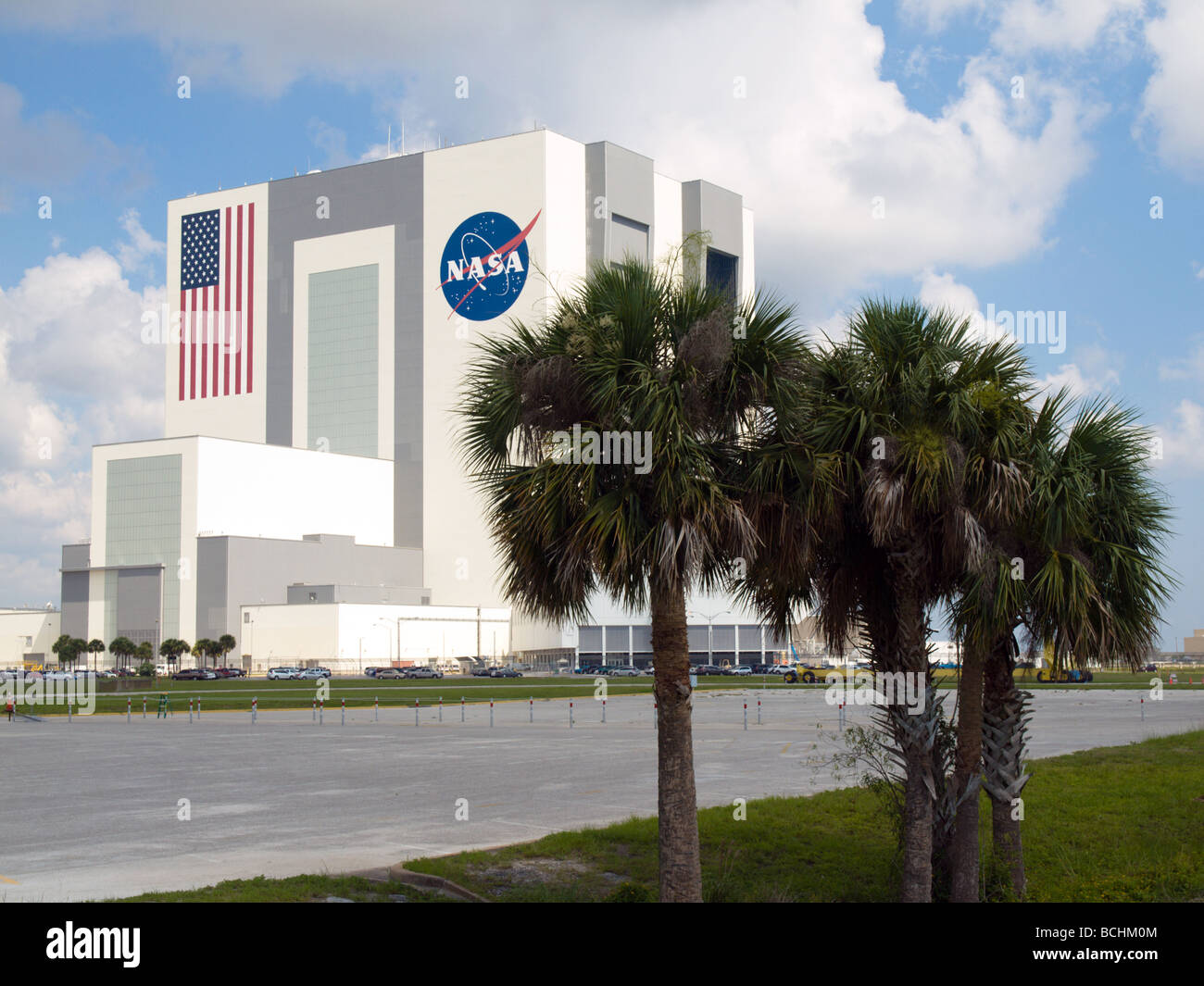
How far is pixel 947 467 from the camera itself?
12.5 meters

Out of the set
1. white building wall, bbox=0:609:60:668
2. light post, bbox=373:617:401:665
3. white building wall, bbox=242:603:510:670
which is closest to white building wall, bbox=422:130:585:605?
white building wall, bbox=242:603:510:670

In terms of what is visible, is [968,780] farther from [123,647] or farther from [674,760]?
[123,647]

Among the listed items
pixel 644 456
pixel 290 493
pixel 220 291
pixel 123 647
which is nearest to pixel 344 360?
pixel 290 493

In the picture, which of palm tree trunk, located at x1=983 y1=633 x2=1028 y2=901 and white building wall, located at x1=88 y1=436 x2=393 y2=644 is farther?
white building wall, located at x1=88 y1=436 x2=393 y2=644

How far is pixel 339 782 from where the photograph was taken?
2570 cm

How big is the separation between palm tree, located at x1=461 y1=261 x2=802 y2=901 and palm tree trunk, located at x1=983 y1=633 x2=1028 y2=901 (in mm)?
4213

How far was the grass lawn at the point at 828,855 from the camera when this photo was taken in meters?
14.0

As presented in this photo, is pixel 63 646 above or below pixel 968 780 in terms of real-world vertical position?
below

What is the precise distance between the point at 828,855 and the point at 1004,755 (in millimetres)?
3911

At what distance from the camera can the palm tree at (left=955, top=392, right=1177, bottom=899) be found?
42.2 ft

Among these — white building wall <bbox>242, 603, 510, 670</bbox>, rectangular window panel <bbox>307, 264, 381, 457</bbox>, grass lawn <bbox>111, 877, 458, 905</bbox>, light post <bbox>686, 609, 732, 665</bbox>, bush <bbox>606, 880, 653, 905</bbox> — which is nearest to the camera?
grass lawn <bbox>111, 877, 458, 905</bbox>

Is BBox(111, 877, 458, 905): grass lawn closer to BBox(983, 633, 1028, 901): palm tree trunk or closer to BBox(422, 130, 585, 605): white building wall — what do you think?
BBox(983, 633, 1028, 901): palm tree trunk
